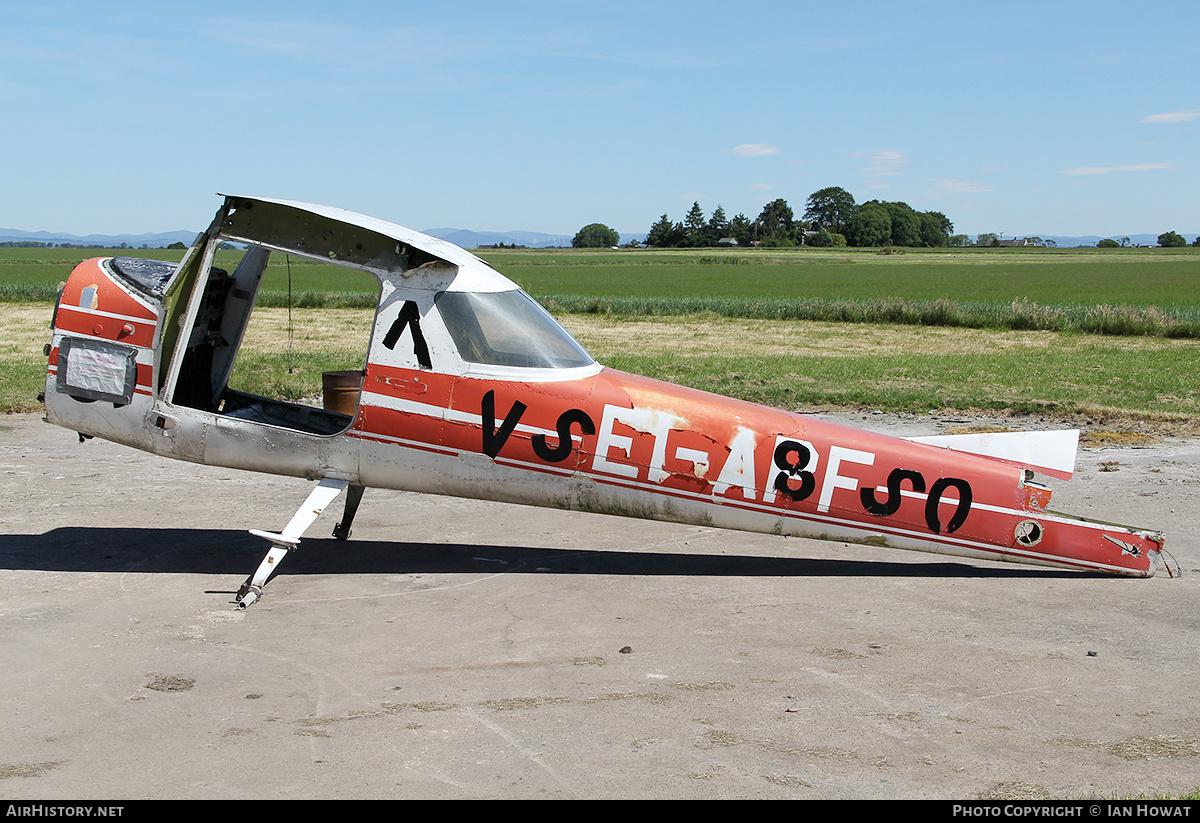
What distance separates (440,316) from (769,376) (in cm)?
1068

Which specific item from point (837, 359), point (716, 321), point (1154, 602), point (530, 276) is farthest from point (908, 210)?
point (1154, 602)

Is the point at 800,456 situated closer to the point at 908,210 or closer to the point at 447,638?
the point at 447,638

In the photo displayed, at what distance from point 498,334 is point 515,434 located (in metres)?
0.68

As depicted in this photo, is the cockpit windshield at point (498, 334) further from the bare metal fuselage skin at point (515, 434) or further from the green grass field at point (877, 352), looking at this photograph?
the green grass field at point (877, 352)

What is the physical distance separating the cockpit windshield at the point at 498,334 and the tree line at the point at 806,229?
506 ft

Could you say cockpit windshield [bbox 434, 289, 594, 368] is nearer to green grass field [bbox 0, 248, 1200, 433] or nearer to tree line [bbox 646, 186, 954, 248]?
green grass field [bbox 0, 248, 1200, 433]

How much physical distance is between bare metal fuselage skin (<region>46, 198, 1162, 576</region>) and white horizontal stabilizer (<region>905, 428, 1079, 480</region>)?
0.08 ft

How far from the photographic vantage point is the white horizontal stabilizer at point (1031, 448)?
6.75 metres

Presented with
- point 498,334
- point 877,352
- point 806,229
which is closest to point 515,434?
point 498,334

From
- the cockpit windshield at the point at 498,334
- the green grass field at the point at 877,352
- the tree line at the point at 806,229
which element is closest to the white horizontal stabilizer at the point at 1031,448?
the cockpit windshield at the point at 498,334

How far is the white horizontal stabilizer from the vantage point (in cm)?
675

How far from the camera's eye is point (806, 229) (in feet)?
557

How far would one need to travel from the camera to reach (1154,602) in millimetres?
6438

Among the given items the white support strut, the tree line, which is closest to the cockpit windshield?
the white support strut
